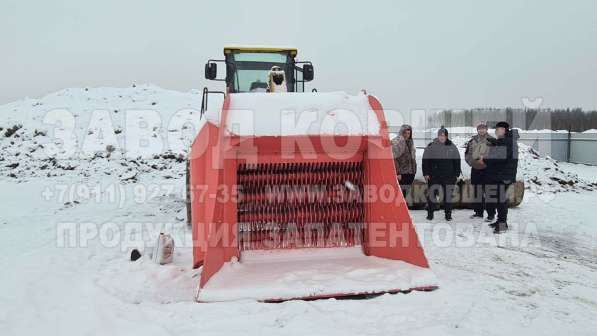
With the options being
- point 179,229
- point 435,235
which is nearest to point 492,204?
point 435,235

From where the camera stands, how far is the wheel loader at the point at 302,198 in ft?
11.6

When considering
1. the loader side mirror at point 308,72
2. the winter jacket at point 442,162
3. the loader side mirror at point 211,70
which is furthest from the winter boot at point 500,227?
the loader side mirror at point 211,70

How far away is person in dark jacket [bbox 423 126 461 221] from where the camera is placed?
273 inches

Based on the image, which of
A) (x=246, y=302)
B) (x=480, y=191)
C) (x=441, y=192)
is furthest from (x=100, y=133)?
(x=246, y=302)

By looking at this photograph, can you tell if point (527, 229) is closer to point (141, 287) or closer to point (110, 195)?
point (141, 287)

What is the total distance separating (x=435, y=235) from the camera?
19.3ft

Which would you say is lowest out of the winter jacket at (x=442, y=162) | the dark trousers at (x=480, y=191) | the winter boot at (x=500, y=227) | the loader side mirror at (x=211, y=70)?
the winter boot at (x=500, y=227)

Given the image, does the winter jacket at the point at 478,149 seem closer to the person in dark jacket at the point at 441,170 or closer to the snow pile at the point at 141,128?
the person in dark jacket at the point at 441,170

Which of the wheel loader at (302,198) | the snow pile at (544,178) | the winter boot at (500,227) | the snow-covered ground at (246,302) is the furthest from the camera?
the snow pile at (544,178)

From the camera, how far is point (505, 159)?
6223mm

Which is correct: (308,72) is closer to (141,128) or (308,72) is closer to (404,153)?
(404,153)

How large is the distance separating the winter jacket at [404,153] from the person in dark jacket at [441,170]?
23 centimetres

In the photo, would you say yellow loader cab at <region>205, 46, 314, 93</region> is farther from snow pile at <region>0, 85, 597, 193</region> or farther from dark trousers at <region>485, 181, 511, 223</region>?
dark trousers at <region>485, 181, 511, 223</region>

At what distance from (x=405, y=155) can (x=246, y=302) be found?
4.72 metres
